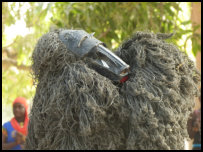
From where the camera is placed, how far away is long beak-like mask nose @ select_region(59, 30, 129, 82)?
3.57ft

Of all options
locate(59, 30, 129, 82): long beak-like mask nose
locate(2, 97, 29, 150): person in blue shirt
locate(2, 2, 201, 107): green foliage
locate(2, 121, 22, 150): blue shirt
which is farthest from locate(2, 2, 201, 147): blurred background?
locate(59, 30, 129, 82): long beak-like mask nose

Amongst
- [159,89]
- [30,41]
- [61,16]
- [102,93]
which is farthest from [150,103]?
[30,41]

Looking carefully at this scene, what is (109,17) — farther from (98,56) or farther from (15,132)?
(98,56)

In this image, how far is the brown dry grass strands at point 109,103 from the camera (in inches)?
39.9

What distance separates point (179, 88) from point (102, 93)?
28 cm

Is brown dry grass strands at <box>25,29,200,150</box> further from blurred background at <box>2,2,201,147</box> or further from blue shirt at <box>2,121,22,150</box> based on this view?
blurred background at <box>2,2,201,147</box>

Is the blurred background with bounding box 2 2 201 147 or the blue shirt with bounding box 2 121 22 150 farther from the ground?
the blurred background with bounding box 2 2 201 147

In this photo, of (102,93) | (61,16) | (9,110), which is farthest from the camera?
(9,110)

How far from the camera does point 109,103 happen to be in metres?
1.03

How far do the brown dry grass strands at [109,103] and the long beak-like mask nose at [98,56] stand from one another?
0.03 meters

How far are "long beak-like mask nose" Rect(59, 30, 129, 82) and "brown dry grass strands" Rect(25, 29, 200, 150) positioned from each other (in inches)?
1.0

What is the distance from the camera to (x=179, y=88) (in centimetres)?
111

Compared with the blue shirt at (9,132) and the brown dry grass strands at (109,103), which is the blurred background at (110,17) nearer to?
the blue shirt at (9,132)

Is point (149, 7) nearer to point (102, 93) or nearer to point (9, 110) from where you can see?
point (102, 93)
